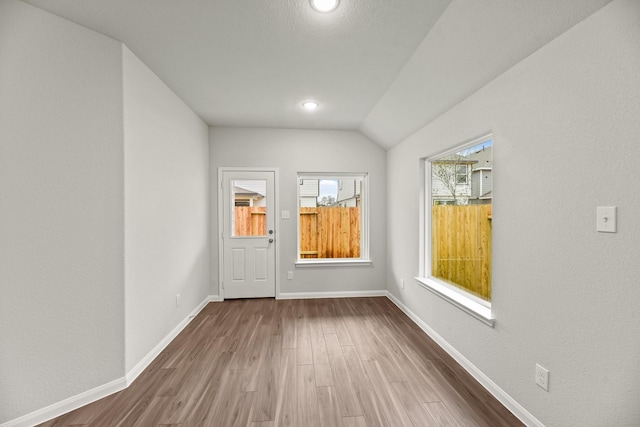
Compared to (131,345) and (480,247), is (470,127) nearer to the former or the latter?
(480,247)

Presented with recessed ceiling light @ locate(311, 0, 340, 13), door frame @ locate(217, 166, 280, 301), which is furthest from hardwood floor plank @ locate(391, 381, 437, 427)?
recessed ceiling light @ locate(311, 0, 340, 13)

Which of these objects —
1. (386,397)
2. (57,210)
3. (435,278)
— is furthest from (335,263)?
(57,210)

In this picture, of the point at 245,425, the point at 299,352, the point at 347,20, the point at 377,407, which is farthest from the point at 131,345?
the point at 347,20

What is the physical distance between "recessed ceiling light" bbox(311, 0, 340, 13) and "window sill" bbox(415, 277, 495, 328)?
227 centimetres

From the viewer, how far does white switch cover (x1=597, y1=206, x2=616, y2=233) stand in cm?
120

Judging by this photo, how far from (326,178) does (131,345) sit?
3025 mm

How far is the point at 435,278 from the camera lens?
119 inches

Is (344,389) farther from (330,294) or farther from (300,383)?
(330,294)

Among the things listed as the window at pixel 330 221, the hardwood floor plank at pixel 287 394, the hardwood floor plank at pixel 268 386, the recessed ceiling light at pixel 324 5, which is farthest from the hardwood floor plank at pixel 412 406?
the recessed ceiling light at pixel 324 5

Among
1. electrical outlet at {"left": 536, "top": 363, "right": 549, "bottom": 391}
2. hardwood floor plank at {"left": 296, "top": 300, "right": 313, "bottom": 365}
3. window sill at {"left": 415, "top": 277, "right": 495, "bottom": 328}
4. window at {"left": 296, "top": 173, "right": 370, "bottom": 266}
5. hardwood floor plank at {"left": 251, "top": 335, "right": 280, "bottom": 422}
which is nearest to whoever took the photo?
electrical outlet at {"left": 536, "top": 363, "right": 549, "bottom": 391}

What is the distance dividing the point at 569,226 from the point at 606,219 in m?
0.17

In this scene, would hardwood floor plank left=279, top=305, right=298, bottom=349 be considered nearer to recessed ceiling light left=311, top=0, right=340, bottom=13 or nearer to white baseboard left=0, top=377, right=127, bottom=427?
white baseboard left=0, top=377, right=127, bottom=427

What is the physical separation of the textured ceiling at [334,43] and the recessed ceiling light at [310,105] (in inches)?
4.4

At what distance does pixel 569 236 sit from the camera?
4.59ft
